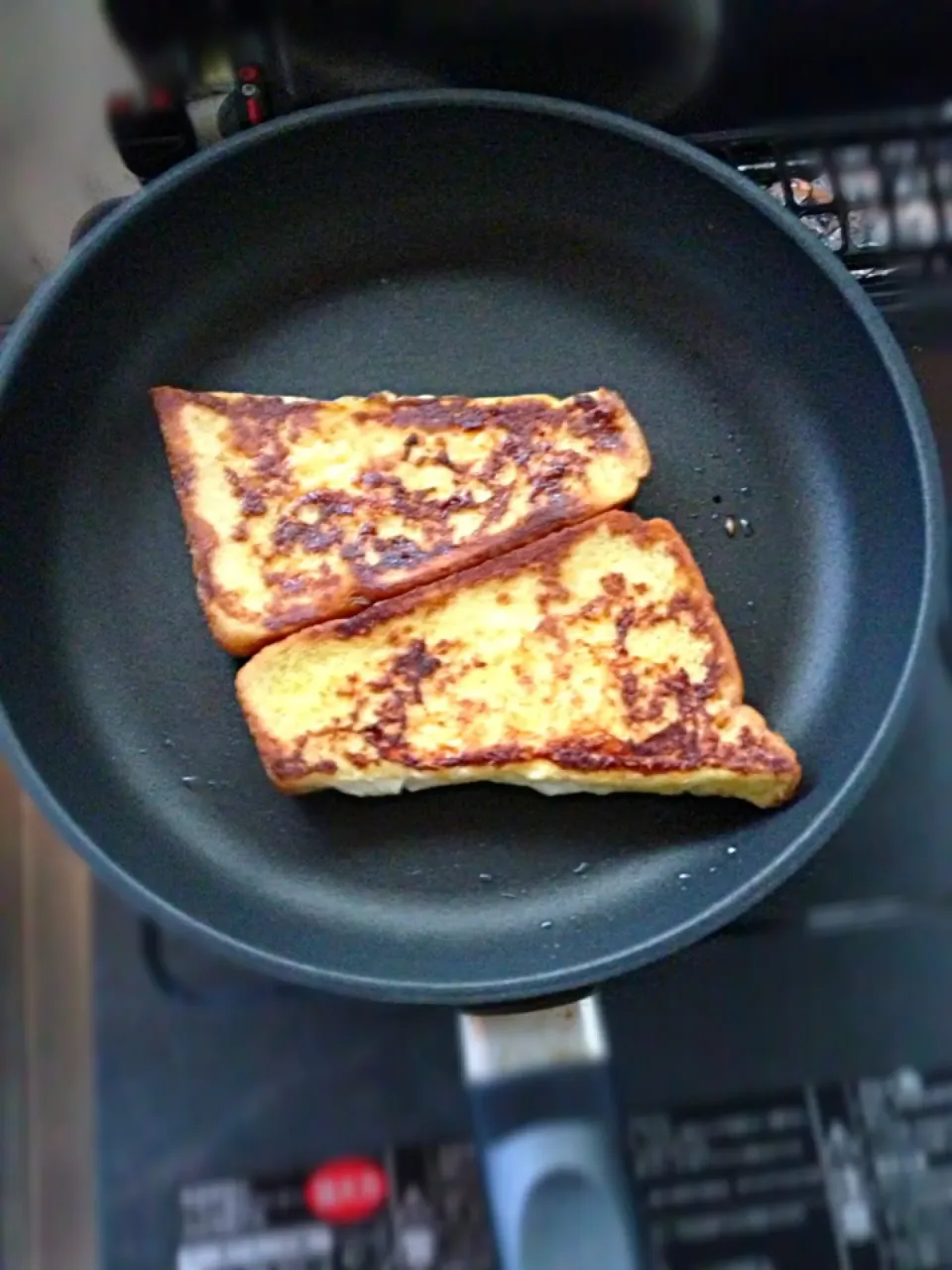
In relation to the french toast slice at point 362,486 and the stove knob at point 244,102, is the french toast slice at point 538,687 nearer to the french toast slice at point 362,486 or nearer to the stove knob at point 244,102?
the french toast slice at point 362,486

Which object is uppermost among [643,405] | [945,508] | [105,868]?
[643,405]

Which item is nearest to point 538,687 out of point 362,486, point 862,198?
point 362,486

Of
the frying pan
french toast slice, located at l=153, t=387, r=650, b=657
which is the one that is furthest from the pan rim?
french toast slice, located at l=153, t=387, r=650, b=657

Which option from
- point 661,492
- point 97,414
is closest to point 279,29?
point 97,414

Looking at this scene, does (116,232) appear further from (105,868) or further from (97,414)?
(105,868)

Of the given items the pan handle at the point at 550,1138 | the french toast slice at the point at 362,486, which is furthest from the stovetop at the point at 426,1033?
the french toast slice at the point at 362,486
